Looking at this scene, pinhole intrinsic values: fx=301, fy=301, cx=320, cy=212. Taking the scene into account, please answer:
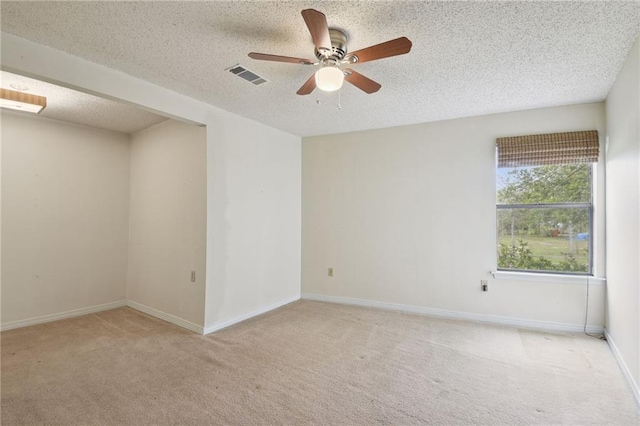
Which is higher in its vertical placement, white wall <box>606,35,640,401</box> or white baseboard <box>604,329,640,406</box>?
white wall <box>606,35,640,401</box>

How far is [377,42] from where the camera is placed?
2131mm

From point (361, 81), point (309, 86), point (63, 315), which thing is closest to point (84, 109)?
point (63, 315)

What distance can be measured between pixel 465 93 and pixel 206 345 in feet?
11.9

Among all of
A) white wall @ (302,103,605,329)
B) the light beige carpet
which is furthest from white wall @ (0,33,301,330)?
the light beige carpet

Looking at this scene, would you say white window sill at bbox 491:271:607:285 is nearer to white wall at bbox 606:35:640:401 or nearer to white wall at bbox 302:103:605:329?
white wall at bbox 302:103:605:329

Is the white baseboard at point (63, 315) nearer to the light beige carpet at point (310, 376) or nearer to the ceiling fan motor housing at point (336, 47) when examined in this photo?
the light beige carpet at point (310, 376)

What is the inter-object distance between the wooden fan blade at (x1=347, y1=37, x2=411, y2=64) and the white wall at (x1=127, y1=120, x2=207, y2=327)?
7.04 ft

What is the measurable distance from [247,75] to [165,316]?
302cm

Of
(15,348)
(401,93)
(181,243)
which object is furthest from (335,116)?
(15,348)

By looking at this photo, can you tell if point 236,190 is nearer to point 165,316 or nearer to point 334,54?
point 165,316

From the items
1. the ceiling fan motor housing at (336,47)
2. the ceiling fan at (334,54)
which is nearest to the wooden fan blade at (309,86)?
the ceiling fan at (334,54)

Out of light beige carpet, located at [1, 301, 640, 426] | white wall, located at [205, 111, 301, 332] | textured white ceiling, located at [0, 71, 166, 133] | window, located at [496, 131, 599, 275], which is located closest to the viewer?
light beige carpet, located at [1, 301, 640, 426]

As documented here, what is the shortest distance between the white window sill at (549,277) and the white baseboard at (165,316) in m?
3.52

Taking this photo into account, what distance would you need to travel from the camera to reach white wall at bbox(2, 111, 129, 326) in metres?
Result: 3.51
